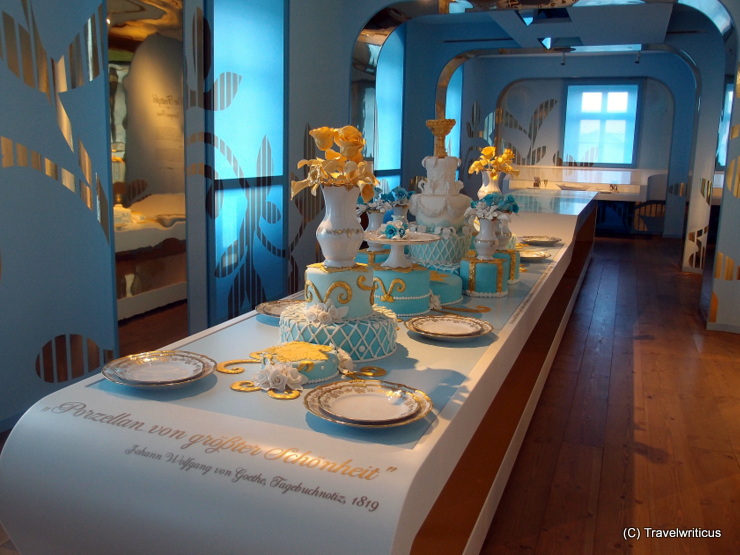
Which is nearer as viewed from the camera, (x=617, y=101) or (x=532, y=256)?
(x=532, y=256)

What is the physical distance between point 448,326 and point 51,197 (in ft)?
6.57

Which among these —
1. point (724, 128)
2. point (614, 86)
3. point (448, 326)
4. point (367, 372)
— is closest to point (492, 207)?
point (448, 326)

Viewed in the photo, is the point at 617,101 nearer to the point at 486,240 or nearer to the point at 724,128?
the point at 724,128

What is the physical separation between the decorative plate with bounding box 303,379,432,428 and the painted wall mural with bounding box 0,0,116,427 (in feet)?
6.61

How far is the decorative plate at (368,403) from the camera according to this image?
134cm

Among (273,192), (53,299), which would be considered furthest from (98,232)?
(273,192)

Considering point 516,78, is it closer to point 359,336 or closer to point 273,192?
point 273,192

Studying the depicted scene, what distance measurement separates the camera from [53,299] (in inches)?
122

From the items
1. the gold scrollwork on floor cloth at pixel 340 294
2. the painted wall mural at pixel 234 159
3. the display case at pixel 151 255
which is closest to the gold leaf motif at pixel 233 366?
the gold scrollwork on floor cloth at pixel 340 294

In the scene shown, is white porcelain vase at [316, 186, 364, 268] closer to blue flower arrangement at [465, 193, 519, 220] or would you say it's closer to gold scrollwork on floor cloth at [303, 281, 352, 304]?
gold scrollwork on floor cloth at [303, 281, 352, 304]

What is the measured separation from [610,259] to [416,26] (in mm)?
3780

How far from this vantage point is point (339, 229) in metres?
1.79

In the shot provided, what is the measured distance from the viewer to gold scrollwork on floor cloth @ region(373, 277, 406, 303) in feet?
7.25

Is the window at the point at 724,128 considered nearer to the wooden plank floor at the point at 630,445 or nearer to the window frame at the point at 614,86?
the wooden plank floor at the point at 630,445
